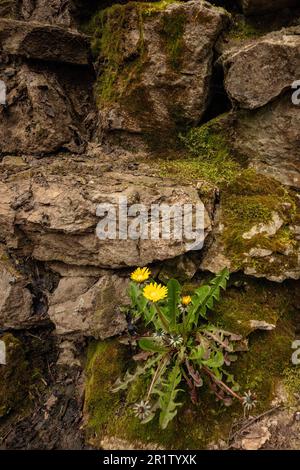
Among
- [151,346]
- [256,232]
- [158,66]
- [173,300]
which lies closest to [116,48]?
[158,66]

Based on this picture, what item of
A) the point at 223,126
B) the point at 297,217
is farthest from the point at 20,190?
the point at 297,217

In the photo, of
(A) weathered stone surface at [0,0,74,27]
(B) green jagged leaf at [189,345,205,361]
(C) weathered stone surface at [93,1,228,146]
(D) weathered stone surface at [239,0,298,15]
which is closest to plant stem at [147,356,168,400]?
(B) green jagged leaf at [189,345,205,361]

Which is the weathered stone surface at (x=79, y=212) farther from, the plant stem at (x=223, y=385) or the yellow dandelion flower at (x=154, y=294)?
the plant stem at (x=223, y=385)

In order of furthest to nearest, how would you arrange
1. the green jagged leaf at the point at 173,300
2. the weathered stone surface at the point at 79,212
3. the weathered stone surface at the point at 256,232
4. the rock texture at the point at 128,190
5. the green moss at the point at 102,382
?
the weathered stone surface at the point at 79,212 < the weathered stone surface at the point at 256,232 < the rock texture at the point at 128,190 < the green moss at the point at 102,382 < the green jagged leaf at the point at 173,300

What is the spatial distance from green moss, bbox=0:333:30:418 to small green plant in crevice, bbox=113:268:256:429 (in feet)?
3.28

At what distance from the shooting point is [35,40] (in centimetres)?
404

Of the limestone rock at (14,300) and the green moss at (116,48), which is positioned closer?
the limestone rock at (14,300)

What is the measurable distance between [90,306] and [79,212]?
33.5 inches

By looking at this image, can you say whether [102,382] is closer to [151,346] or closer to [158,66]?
[151,346]

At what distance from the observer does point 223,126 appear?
4.01m

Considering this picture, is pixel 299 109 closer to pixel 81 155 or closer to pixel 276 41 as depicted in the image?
pixel 276 41

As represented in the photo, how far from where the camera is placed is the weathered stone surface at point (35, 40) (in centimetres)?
402

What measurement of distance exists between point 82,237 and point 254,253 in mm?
1533

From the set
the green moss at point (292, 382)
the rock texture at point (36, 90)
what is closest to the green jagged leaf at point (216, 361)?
the green moss at point (292, 382)
